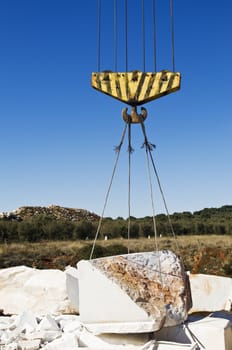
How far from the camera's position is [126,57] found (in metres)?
5.91

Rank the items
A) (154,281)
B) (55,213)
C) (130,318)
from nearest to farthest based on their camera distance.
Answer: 1. (130,318)
2. (154,281)
3. (55,213)

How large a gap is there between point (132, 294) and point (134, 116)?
193 centimetres

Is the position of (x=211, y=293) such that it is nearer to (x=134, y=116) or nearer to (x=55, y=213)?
(x=134, y=116)

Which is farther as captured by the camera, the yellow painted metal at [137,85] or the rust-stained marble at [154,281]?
the yellow painted metal at [137,85]

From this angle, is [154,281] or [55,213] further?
[55,213]

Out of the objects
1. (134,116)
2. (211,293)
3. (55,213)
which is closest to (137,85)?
(134,116)

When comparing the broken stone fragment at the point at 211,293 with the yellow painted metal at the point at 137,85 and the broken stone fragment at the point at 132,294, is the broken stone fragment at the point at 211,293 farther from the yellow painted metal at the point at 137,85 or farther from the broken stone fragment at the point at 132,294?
the yellow painted metal at the point at 137,85

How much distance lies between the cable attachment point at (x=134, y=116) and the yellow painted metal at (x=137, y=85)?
8cm

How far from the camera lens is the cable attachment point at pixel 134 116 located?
559cm

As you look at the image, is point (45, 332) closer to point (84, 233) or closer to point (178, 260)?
point (178, 260)

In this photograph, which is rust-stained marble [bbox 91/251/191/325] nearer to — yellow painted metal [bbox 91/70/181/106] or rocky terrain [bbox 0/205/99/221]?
yellow painted metal [bbox 91/70/181/106]

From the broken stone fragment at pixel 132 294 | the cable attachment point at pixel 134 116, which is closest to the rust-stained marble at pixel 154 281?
the broken stone fragment at pixel 132 294

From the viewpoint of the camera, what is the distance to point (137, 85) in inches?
220

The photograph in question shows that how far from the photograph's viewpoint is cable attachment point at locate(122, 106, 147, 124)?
18.3 ft
